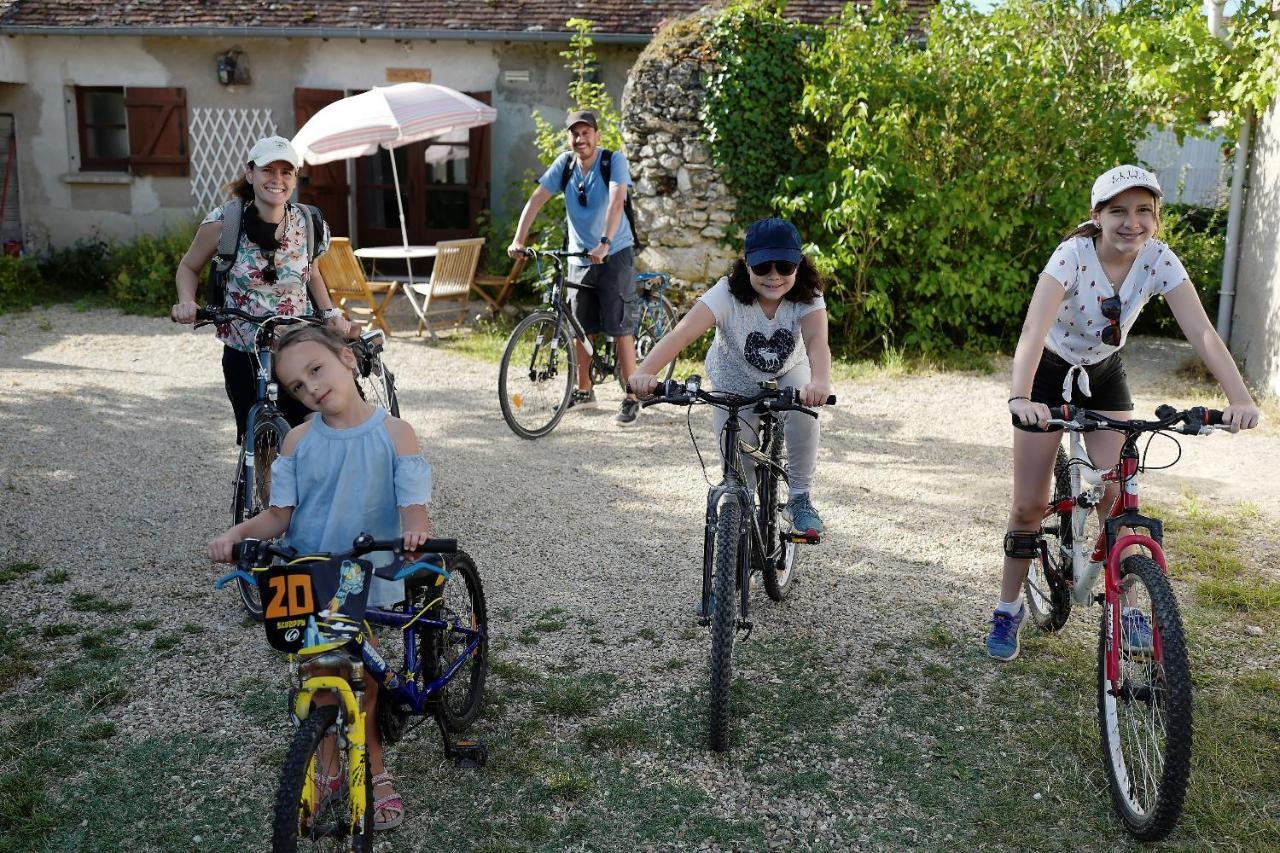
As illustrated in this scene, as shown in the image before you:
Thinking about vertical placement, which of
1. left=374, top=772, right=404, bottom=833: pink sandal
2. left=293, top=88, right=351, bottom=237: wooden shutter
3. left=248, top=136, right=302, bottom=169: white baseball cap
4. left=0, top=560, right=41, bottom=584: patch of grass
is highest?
left=293, top=88, right=351, bottom=237: wooden shutter

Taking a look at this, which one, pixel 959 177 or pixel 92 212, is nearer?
pixel 959 177

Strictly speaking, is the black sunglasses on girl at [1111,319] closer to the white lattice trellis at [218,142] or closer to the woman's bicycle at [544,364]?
the woman's bicycle at [544,364]

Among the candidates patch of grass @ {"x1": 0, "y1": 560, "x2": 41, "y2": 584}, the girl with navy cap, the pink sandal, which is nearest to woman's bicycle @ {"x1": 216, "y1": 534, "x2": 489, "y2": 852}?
the pink sandal

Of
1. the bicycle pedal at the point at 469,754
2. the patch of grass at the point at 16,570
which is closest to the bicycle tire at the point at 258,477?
the patch of grass at the point at 16,570

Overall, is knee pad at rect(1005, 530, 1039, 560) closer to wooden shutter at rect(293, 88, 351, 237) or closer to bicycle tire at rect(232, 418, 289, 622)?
bicycle tire at rect(232, 418, 289, 622)

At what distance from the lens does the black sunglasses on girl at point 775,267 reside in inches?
151

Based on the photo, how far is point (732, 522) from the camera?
363 centimetres

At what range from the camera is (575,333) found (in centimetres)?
754

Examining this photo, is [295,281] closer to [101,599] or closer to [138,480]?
[101,599]

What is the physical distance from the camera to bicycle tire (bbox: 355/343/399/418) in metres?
5.05

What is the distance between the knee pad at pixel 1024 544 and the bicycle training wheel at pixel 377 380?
2779mm

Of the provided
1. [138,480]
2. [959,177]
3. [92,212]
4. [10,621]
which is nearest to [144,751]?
[10,621]

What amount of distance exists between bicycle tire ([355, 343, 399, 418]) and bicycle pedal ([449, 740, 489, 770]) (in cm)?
204

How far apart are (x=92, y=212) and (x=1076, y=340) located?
44.3 feet
